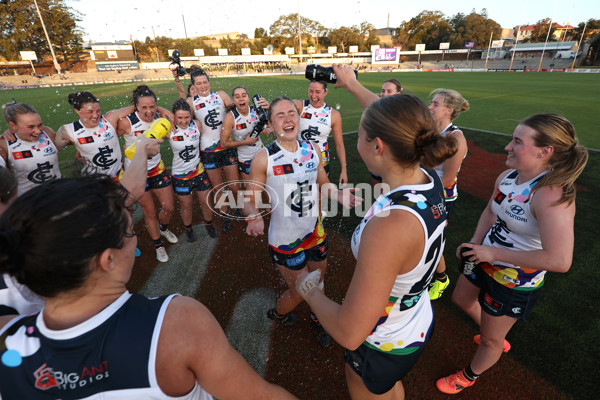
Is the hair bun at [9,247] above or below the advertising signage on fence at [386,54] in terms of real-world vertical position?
below

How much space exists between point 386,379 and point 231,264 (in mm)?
3479

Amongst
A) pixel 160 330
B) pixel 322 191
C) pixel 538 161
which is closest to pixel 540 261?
pixel 538 161

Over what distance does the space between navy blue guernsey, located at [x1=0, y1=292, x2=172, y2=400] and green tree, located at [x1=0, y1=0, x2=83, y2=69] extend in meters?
80.1

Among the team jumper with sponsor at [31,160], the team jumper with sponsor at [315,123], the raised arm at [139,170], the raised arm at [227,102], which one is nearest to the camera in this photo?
the raised arm at [139,170]

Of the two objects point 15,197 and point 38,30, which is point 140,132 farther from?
point 38,30

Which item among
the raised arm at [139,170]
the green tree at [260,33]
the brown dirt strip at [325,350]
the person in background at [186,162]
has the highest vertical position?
the green tree at [260,33]

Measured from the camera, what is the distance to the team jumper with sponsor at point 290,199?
10.9 feet

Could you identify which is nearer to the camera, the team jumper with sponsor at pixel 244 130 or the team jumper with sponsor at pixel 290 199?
the team jumper with sponsor at pixel 290 199

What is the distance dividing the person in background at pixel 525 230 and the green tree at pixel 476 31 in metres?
89.1

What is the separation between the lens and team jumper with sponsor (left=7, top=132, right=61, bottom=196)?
14.8ft

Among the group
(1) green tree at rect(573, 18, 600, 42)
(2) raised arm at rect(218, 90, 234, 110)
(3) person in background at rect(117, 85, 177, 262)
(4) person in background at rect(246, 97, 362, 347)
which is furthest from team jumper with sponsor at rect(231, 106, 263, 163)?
(1) green tree at rect(573, 18, 600, 42)

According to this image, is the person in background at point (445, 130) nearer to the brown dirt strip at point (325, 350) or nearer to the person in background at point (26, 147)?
the brown dirt strip at point (325, 350)

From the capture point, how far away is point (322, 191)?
3715 mm

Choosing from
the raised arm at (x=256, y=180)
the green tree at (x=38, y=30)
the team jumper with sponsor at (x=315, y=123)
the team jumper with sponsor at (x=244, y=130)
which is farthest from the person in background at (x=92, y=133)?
the green tree at (x=38, y=30)
